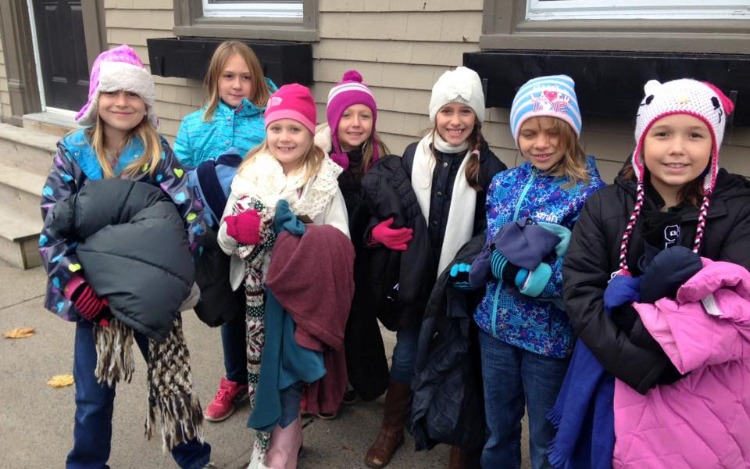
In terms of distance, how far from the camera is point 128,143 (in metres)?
2.38

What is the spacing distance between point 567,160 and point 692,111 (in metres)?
0.46

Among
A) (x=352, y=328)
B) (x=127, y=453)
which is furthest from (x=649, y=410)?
(x=127, y=453)

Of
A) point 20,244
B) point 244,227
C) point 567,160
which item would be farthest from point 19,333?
point 567,160

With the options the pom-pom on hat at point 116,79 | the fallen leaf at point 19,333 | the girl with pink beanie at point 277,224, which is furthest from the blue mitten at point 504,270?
the fallen leaf at point 19,333

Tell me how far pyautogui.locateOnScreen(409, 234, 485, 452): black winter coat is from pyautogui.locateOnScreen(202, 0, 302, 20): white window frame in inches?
113

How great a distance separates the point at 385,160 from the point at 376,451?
1288 millimetres

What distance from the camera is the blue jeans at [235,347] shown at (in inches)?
118

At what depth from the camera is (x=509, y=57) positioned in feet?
10.5

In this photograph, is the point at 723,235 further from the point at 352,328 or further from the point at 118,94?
the point at 118,94

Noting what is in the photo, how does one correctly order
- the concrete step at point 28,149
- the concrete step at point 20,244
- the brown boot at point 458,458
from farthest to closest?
the concrete step at point 28,149 < the concrete step at point 20,244 < the brown boot at point 458,458

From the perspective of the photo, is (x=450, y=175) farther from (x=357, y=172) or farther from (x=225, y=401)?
(x=225, y=401)

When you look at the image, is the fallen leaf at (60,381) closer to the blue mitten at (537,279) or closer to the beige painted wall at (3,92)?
the blue mitten at (537,279)

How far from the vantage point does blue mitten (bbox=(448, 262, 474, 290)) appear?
226 cm

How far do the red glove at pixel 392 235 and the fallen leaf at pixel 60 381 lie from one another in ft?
6.82
